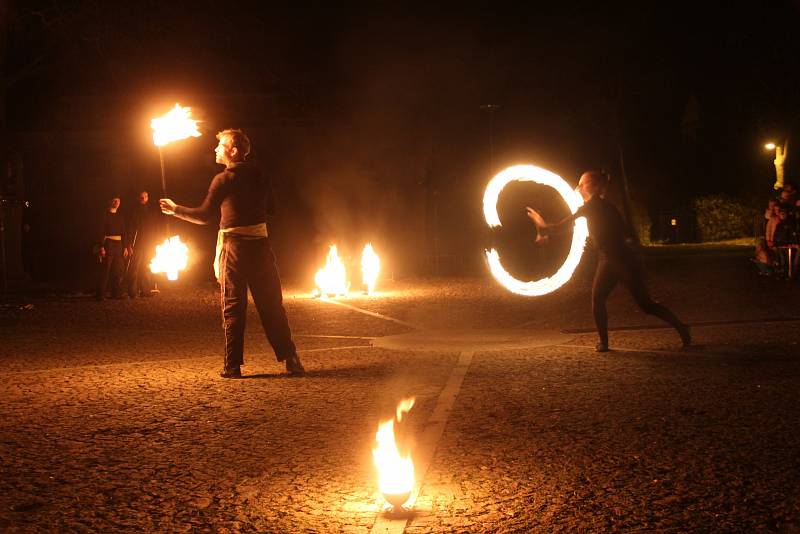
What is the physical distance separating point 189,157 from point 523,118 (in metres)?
14.2

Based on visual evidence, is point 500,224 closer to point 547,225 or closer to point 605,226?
point 547,225

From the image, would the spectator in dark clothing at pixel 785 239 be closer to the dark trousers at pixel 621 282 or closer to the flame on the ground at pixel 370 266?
the flame on the ground at pixel 370 266

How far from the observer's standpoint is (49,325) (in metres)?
14.9

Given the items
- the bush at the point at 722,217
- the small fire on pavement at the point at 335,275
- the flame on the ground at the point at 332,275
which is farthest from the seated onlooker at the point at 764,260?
the bush at the point at 722,217

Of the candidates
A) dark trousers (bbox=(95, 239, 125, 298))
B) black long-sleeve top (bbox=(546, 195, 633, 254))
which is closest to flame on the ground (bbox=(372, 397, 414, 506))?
black long-sleeve top (bbox=(546, 195, 633, 254))

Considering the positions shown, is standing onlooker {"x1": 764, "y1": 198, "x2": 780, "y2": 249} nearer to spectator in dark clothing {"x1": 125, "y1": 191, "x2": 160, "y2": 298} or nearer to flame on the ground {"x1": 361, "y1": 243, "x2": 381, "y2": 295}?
flame on the ground {"x1": 361, "y1": 243, "x2": 381, "y2": 295}

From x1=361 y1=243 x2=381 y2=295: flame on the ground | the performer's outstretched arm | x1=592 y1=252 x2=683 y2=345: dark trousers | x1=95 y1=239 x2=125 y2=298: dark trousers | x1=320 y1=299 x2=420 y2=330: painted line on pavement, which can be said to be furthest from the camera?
x1=361 y1=243 x2=381 y2=295: flame on the ground

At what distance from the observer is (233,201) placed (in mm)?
9438

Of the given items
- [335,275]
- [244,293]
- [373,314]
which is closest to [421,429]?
[244,293]

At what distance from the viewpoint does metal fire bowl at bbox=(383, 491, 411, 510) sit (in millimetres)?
4750

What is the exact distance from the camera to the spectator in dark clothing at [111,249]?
19594mm

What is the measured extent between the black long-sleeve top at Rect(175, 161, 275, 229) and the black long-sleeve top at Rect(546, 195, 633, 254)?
3395 millimetres

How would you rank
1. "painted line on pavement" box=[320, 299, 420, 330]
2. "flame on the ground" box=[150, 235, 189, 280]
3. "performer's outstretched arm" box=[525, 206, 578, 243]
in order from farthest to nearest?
"flame on the ground" box=[150, 235, 189, 280], "painted line on pavement" box=[320, 299, 420, 330], "performer's outstretched arm" box=[525, 206, 578, 243]

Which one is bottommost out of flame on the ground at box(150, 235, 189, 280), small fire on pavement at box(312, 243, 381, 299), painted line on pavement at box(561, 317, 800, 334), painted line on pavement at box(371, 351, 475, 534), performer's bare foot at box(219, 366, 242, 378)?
painted line on pavement at box(371, 351, 475, 534)
